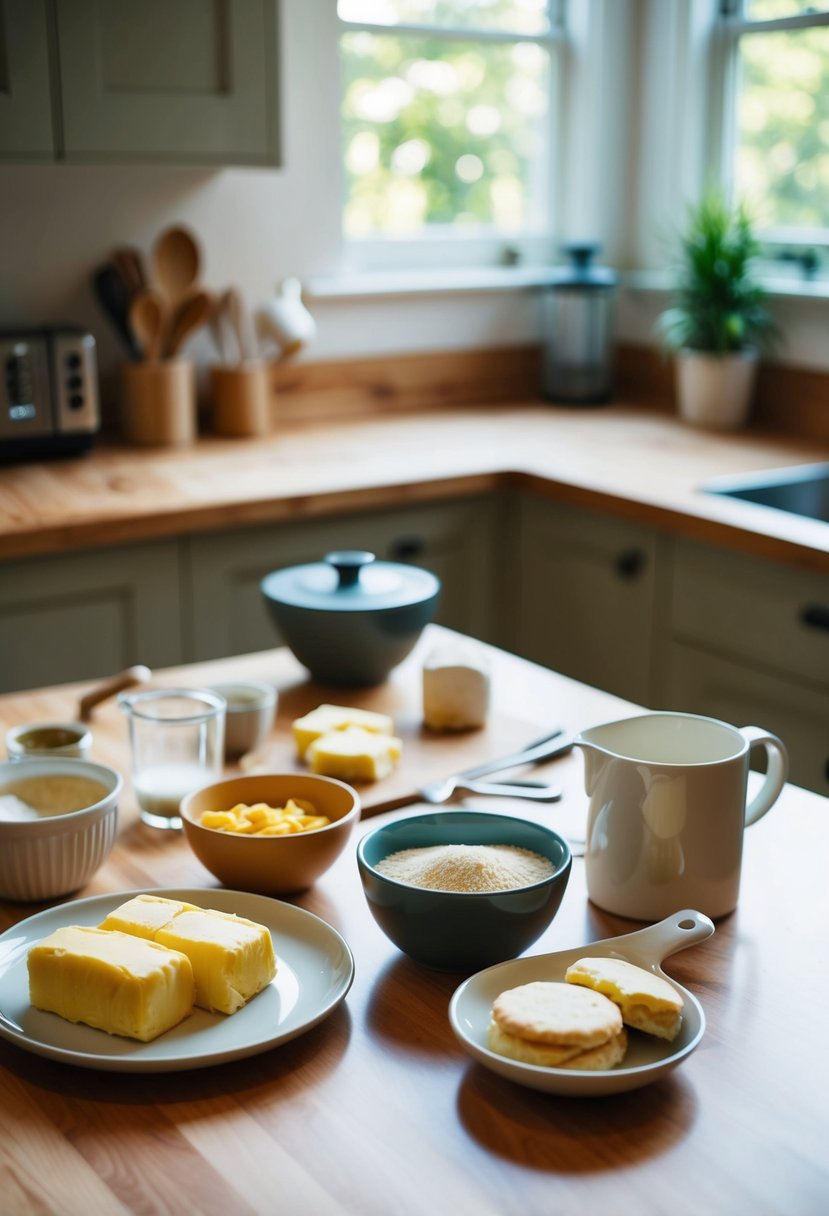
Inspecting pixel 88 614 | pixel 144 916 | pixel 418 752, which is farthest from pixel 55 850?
pixel 88 614

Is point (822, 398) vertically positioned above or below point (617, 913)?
above

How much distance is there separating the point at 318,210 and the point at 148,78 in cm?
68

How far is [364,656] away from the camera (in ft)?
4.71

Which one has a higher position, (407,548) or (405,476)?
(405,476)

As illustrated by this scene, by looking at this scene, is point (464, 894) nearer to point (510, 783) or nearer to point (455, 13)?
point (510, 783)

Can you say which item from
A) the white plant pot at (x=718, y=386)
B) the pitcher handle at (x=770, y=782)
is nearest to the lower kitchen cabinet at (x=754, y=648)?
the white plant pot at (x=718, y=386)

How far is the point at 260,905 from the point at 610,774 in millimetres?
276

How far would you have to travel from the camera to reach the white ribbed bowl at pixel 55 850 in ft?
3.25

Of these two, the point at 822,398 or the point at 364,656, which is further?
the point at 822,398

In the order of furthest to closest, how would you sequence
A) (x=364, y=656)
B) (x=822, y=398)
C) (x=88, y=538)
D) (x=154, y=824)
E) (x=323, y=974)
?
(x=822, y=398), (x=88, y=538), (x=364, y=656), (x=154, y=824), (x=323, y=974)

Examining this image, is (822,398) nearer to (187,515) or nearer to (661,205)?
(661,205)

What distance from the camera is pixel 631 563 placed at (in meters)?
2.43

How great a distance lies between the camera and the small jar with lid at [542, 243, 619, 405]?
123 inches

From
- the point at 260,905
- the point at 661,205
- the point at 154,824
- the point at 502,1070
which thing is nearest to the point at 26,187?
the point at 661,205
